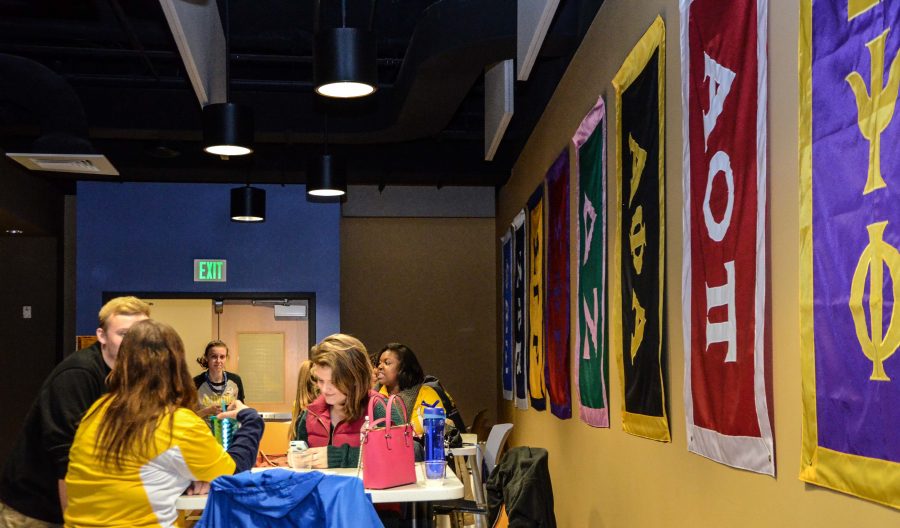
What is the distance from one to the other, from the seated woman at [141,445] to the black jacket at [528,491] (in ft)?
5.30

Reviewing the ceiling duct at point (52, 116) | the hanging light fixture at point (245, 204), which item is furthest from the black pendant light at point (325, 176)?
the ceiling duct at point (52, 116)

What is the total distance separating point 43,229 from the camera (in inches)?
420

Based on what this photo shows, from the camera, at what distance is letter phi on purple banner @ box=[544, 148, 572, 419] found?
6262mm

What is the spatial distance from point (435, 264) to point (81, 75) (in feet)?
16.1

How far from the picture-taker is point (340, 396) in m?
3.96

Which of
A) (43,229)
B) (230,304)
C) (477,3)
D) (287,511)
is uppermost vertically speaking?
(477,3)

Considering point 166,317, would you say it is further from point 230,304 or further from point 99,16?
point 99,16

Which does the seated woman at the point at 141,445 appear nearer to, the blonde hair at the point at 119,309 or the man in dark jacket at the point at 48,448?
the man in dark jacket at the point at 48,448

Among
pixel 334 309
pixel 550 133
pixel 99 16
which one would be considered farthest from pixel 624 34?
pixel 334 309

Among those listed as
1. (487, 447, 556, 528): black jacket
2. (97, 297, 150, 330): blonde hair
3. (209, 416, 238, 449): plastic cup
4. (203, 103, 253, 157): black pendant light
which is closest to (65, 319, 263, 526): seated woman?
(97, 297, 150, 330): blonde hair

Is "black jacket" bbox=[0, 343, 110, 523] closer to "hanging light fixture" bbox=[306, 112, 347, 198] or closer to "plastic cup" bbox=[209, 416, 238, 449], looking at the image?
"plastic cup" bbox=[209, 416, 238, 449]

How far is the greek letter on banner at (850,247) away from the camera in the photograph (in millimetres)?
2053

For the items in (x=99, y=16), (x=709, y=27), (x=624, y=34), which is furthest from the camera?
(x=99, y=16)

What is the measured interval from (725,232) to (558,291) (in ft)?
11.3
